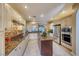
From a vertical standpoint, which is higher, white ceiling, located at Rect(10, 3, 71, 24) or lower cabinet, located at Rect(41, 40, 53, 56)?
white ceiling, located at Rect(10, 3, 71, 24)

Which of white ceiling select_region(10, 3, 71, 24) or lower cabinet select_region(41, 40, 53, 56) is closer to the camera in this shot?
white ceiling select_region(10, 3, 71, 24)

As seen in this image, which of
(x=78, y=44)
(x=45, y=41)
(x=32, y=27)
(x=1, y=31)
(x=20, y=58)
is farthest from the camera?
(x=32, y=27)

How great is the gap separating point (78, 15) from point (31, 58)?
3.05 metres

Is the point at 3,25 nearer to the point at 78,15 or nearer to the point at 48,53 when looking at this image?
the point at 48,53

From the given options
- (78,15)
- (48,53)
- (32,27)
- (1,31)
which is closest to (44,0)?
(1,31)

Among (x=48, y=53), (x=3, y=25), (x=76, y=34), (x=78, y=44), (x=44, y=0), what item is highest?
(x=44, y=0)

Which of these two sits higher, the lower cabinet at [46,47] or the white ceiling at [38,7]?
the white ceiling at [38,7]

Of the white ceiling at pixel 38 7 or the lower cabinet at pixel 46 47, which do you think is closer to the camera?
the white ceiling at pixel 38 7

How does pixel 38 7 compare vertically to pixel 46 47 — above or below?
above

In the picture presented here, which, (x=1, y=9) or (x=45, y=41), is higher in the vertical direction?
(x=1, y=9)

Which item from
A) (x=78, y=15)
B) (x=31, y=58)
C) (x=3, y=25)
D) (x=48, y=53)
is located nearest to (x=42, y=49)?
(x=48, y=53)

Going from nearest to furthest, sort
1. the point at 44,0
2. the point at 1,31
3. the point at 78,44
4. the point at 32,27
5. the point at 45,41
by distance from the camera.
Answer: the point at 44,0 < the point at 1,31 < the point at 78,44 < the point at 45,41 < the point at 32,27

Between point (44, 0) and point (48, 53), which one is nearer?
point (44, 0)

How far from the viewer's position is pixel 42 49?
157 inches
